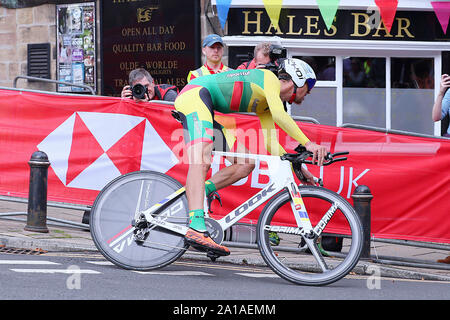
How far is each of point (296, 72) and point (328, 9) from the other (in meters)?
6.97

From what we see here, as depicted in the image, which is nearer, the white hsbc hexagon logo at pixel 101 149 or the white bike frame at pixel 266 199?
the white bike frame at pixel 266 199

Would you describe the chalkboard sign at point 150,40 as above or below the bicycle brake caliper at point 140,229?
above

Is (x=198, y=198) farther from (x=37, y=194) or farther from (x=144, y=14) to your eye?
(x=144, y=14)

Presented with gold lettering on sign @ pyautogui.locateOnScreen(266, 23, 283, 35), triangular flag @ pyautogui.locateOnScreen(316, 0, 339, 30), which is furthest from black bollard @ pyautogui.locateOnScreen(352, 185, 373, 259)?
gold lettering on sign @ pyautogui.locateOnScreen(266, 23, 283, 35)

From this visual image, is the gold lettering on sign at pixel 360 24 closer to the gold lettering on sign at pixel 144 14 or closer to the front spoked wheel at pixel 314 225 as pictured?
the gold lettering on sign at pixel 144 14

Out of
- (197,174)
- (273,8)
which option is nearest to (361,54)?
(273,8)

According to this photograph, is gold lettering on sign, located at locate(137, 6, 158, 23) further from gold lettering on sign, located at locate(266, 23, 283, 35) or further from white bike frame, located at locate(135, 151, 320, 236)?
white bike frame, located at locate(135, 151, 320, 236)

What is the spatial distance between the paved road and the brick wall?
820cm

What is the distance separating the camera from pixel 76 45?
14.2 metres

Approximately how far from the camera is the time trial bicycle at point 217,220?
5922 millimetres

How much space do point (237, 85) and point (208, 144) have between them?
470mm

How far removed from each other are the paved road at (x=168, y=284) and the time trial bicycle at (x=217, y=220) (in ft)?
0.43

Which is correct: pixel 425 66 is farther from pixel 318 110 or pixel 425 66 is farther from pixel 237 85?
pixel 237 85

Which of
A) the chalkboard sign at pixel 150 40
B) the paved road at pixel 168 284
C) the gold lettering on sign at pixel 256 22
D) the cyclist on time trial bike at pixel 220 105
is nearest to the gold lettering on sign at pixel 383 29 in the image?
the gold lettering on sign at pixel 256 22
